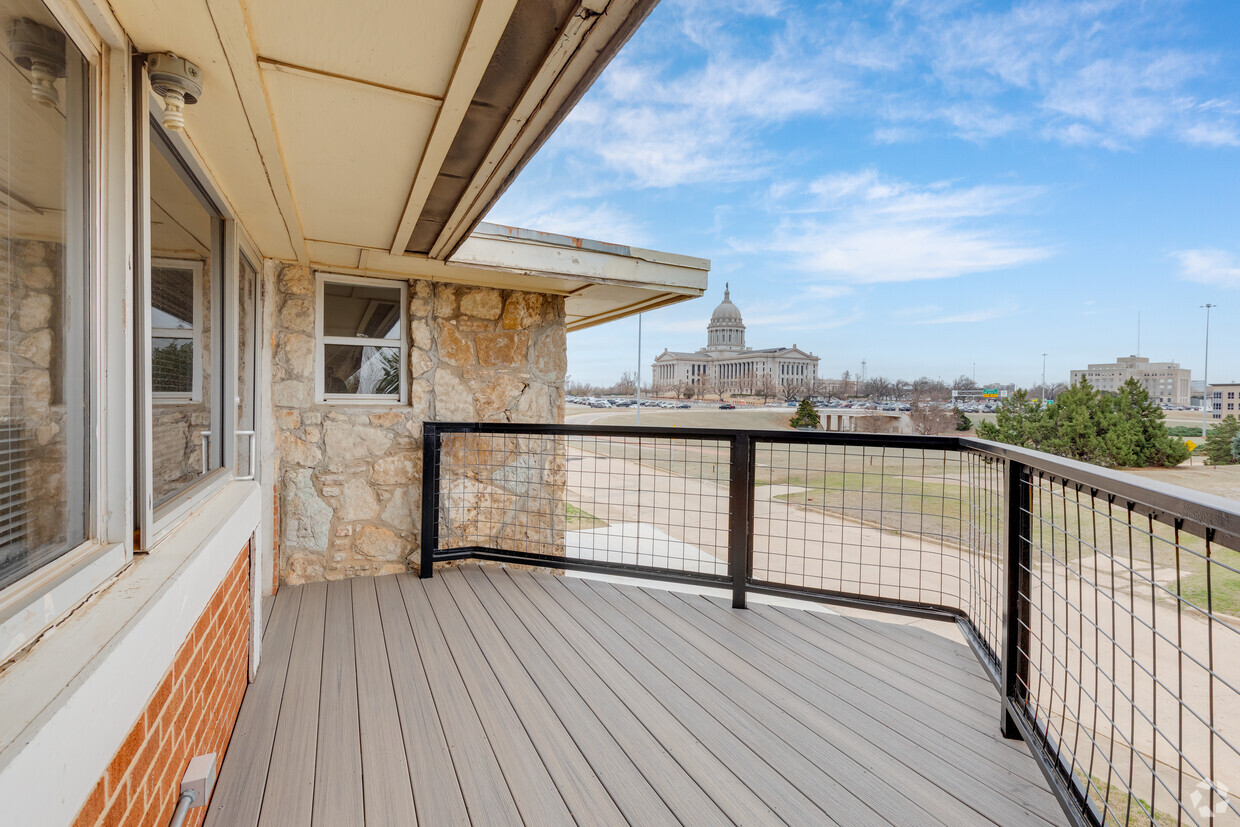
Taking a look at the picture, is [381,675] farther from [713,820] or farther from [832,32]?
[832,32]

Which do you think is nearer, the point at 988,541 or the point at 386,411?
the point at 988,541

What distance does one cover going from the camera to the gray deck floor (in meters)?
1.48

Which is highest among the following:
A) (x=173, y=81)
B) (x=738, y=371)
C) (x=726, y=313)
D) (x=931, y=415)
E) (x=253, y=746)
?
(x=726, y=313)

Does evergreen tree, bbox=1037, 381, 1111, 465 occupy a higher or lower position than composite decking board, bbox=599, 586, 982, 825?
higher

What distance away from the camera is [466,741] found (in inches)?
69.1

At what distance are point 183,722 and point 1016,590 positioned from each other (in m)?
2.27

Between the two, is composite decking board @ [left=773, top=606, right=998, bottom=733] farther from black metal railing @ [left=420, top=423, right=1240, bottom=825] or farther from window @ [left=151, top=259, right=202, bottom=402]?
window @ [left=151, top=259, right=202, bottom=402]

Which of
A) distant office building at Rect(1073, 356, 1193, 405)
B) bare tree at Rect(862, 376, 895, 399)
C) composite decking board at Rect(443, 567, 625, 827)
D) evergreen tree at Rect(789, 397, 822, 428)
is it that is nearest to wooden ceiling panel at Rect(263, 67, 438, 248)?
composite decking board at Rect(443, 567, 625, 827)

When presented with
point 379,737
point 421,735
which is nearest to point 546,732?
point 421,735

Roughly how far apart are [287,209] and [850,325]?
164ft

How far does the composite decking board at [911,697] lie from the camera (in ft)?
5.60

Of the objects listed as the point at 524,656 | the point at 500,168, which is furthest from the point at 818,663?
the point at 500,168

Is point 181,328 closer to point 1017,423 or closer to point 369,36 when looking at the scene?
point 369,36

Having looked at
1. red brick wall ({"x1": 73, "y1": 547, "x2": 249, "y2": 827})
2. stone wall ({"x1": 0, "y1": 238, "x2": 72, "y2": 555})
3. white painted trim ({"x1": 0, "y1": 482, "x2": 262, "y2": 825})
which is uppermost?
stone wall ({"x1": 0, "y1": 238, "x2": 72, "y2": 555})
